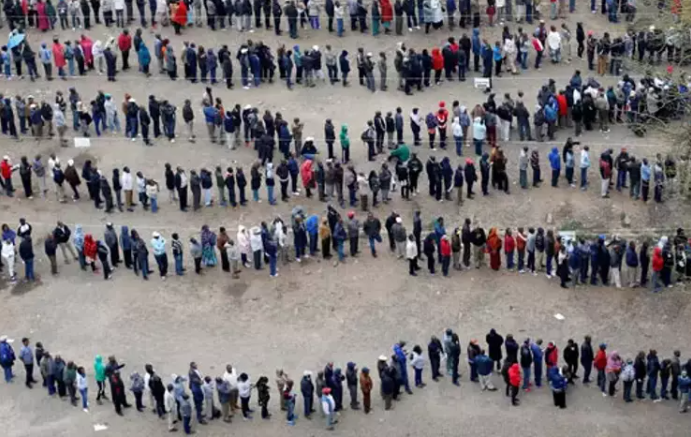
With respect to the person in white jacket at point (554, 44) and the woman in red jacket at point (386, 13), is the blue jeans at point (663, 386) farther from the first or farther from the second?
the woman in red jacket at point (386, 13)

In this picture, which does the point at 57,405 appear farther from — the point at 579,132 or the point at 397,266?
the point at 579,132

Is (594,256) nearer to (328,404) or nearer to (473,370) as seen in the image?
(473,370)

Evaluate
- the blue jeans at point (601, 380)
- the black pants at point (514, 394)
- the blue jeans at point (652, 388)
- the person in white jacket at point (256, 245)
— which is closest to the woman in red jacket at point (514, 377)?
the black pants at point (514, 394)

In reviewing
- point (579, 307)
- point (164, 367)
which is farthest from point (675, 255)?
point (164, 367)

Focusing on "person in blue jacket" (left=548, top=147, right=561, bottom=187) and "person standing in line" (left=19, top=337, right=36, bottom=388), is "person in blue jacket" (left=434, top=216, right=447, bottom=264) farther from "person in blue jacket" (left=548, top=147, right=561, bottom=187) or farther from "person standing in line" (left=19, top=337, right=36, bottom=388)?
"person standing in line" (left=19, top=337, right=36, bottom=388)

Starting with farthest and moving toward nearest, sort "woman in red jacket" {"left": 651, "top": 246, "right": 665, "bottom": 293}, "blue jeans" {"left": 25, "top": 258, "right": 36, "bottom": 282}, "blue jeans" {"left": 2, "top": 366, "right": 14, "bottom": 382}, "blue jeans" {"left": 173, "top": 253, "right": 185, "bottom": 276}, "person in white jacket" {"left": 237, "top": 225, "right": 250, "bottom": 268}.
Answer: "blue jeans" {"left": 25, "top": 258, "right": 36, "bottom": 282} < "person in white jacket" {"left": 237, "top": 225, "right": 250, "bottom": 268} < "blue jeans" {"left": 173, "top": 253, "right": 185, "bottom": 276} < "woman in red jacket" {"left": 651, "top": 246, "right": 665, "bottom": 293} < "blue jeans" {"left": 2, "top": 366, "right": 14, "bottom": 382}

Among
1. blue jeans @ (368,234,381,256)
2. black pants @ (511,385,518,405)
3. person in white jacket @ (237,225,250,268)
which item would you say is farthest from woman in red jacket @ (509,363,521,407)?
person in white jacket @ (237,225,250,268)
